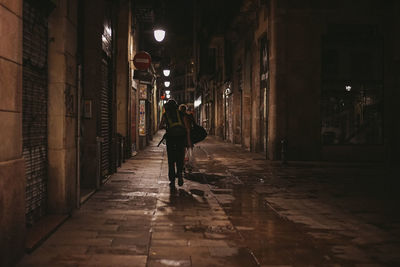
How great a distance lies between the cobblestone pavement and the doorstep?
86 mm

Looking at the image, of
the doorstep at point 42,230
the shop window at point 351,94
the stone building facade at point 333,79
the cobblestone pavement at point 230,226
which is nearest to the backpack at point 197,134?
the cobblestone pavement at point 230,226

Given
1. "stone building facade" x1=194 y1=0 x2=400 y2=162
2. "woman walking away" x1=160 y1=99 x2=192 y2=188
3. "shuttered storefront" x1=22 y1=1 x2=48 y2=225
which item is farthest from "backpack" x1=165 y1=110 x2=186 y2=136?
"stone building facade" x1=194 y1=0 x2=400 y2=162

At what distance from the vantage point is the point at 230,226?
6.36m

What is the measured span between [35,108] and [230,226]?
3143 millimetres

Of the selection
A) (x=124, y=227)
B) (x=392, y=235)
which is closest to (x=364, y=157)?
(x=392, y=235)

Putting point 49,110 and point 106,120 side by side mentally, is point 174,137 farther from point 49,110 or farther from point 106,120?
point 49,110

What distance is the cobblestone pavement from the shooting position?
15.9 feet

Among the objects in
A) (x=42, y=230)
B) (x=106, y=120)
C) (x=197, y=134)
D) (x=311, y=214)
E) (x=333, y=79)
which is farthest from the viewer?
(x=333, y=79)

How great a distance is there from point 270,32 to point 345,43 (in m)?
2.84

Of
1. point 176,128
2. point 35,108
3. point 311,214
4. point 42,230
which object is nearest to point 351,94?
point 176,128

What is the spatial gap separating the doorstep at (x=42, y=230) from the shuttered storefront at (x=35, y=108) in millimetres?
126

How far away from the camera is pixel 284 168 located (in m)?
14.5

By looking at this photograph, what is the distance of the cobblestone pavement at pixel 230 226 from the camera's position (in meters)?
4.83

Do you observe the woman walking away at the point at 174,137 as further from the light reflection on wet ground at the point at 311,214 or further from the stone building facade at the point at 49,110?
the stone building facade at the point at 49,110
